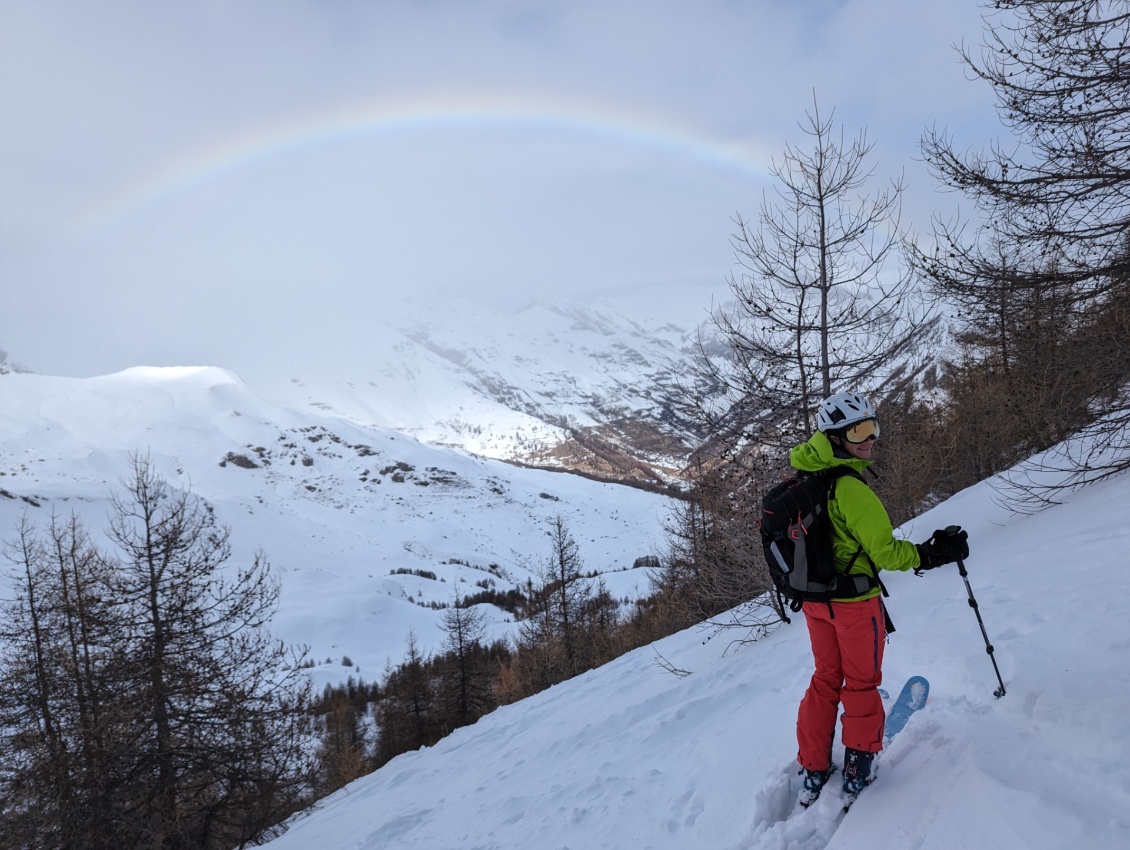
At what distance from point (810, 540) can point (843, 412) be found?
761 millimetres

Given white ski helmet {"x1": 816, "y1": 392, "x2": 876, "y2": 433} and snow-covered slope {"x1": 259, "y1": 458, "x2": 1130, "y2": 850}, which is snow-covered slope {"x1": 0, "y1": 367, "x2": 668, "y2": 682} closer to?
snow-covered slope {"x1": 259, "y1": 458, "x2": 1130, "y2": 850}

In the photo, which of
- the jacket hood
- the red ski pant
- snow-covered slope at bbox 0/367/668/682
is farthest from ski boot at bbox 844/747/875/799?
snow-covered slope at bbox 0/367/668/682

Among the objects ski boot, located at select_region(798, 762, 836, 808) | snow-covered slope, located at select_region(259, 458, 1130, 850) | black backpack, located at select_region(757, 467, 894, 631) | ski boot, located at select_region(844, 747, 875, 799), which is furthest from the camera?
ski boot, located at select_region(798, 762, 836, 808)

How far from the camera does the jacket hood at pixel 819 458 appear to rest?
332 centimetres

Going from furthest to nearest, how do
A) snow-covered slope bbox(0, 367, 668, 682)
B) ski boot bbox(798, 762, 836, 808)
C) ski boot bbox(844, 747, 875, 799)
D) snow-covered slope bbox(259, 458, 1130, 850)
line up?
snow-covered slope bbox(0, 367, 668, 682) → ski boot bbox(798, 762, 836, 808) → ski boot bbox(844, 747, 875, 799) → snow-covered slope bbox(259, 458, 1130, 850)

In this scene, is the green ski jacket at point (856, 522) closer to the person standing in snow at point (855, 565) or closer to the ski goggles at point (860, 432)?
the person standing in snow at point (855, 565)

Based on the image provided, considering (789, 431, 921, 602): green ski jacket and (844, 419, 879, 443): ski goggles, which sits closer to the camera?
(789, 431, 921, 602): green ski jacket

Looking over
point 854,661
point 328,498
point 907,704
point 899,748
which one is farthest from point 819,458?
point 328,498

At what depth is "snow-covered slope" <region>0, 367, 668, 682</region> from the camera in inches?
2795

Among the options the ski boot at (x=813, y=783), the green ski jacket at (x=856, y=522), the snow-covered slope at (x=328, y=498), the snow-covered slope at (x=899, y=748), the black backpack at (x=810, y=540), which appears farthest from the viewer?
the snow-covered slope at (x=328, y=498)

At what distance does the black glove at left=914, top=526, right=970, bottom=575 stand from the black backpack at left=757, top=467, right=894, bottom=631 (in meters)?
0.27

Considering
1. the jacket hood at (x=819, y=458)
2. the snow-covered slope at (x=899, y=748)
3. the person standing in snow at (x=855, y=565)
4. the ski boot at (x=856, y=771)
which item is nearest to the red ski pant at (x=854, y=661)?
the person standing in snow at (x=855, y=565)

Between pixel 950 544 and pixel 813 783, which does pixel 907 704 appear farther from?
pixel 950 544

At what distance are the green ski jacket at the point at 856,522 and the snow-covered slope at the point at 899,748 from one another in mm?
1137
